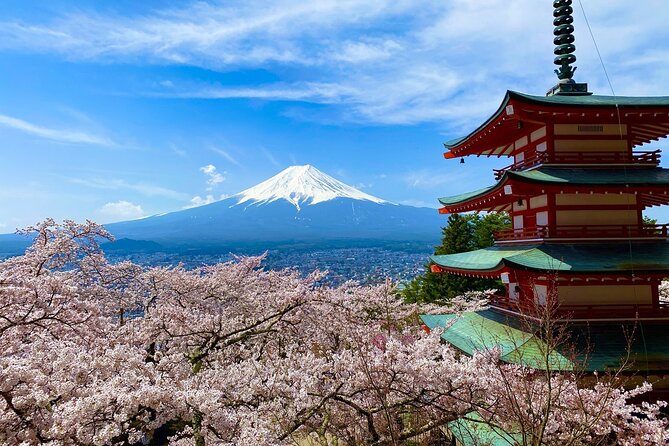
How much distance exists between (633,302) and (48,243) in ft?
41.9

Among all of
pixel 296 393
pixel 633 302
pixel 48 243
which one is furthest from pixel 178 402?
pixel 633 302

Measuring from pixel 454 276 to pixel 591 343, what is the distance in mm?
15654

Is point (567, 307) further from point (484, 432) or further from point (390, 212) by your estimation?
point (390, 212)

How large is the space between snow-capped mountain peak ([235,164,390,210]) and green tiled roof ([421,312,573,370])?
160 metres

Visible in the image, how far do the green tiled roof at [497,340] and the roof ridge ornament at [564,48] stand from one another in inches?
247

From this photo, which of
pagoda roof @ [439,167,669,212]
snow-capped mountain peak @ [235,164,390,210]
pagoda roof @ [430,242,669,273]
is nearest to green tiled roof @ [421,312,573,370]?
pagoda roof @ [430,242,669,273]

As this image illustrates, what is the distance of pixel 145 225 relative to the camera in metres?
163

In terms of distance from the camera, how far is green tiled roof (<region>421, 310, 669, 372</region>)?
7254 millimetres

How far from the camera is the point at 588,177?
8812 mm

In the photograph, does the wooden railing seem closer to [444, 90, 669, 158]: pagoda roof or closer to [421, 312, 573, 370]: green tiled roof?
[421, 312, 573, 370]: green tiled roof

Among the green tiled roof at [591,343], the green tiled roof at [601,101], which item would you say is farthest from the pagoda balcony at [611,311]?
the green tiled roof at [601,101]

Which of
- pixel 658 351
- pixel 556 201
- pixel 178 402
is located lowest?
pixel 658 351

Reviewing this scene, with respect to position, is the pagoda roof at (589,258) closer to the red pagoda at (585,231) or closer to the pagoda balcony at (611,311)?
the red pagoda at (585,231)

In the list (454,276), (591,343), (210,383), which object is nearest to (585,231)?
(591,343)
